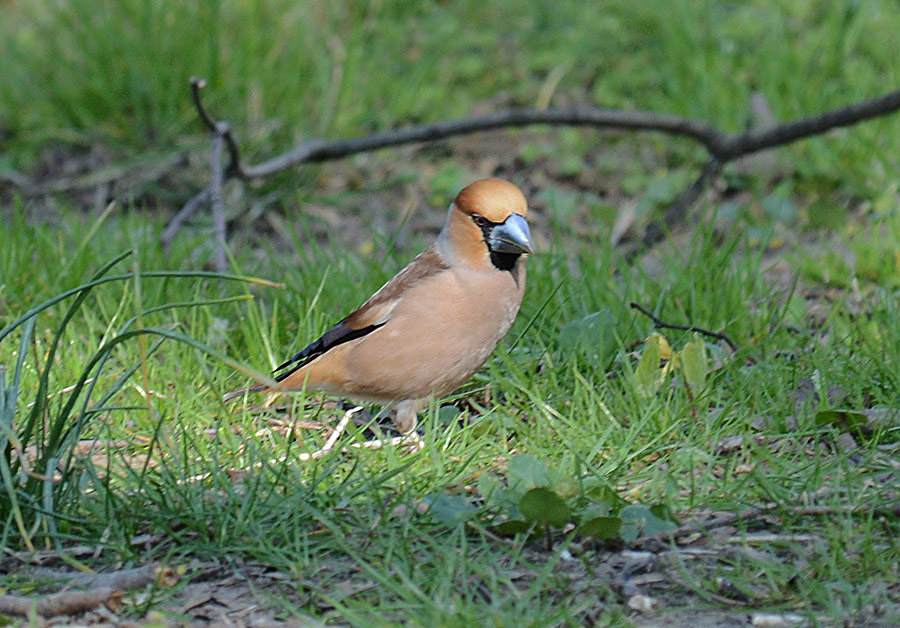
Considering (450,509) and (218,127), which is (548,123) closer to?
(218,127)

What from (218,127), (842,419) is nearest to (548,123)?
(218,127)

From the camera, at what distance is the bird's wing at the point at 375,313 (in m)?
3.52

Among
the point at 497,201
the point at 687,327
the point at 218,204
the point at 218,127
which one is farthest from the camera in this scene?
the point at 218,127

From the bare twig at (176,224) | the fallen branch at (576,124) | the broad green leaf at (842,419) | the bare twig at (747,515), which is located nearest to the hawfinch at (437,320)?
the bare twig at (747,515)

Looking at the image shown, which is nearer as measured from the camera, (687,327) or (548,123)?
(687,327)

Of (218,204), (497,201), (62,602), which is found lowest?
(62,602)

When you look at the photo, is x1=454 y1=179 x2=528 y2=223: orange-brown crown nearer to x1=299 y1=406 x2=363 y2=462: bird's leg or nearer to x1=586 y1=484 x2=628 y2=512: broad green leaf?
x1=299 y1=406 x2=363 y2=462: bird's leg

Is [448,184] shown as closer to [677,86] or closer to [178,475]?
[677,86]

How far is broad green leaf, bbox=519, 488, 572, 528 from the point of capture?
109 inches

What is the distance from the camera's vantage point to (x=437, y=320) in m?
3.40

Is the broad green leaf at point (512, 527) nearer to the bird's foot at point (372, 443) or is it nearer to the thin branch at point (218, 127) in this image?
the bird's foot at point (372, 443)

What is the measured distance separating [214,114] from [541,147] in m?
1.88

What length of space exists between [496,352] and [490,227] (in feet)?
1.87

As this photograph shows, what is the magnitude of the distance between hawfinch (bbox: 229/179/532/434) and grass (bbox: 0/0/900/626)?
0.48ft
